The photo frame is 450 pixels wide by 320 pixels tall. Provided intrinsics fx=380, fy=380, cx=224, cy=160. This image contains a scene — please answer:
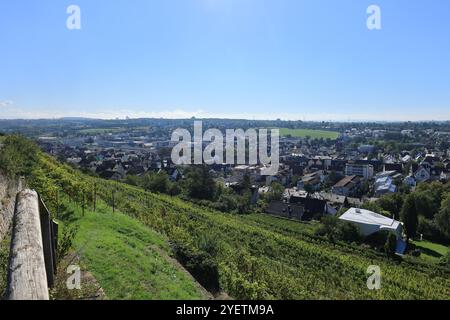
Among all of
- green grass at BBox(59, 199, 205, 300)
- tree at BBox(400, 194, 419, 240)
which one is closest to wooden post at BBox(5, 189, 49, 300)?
green grass at BBox(59, 199, 205, 300)

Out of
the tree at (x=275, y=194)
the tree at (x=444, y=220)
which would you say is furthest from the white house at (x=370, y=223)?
the tree at (x=275, y=194)

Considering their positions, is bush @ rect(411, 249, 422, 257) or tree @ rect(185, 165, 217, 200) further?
tree @ rect(185, 165, 217, 200)

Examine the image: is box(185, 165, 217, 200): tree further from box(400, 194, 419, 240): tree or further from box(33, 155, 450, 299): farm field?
box(400, 194, 419, 240): tree
